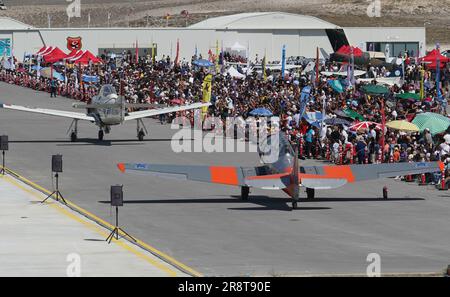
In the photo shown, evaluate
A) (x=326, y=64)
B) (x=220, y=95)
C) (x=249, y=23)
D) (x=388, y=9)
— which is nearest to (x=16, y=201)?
(x=220, y=95)

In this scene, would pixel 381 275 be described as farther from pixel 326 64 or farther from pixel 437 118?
pixel 326 64

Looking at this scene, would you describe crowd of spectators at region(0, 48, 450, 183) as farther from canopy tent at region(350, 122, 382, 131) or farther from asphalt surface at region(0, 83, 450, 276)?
asphalt surface at region(0, 83, 450, 276)

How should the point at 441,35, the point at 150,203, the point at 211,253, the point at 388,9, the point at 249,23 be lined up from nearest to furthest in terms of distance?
the point at 211,253 < the point at 150,203 < the point at 249,23 < the point at 441,35 < the point at 388,9

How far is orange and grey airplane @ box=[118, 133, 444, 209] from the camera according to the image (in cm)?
3922

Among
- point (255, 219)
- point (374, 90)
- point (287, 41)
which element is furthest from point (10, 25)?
point (255, 219)

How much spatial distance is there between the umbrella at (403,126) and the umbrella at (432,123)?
918 mm

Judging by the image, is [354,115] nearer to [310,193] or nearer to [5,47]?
[310,193]

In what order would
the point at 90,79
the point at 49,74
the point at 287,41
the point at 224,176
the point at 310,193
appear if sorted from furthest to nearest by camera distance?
the point at 287,41, the point at 49,74, the point at 90,79, the point at 310,193, the point at 224,176

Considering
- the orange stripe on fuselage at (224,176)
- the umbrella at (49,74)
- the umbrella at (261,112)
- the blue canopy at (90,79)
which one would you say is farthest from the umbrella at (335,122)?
the umbrella at (49,74)

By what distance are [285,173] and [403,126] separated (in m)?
11.9

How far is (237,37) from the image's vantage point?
117312 mm

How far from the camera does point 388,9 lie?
533 ft

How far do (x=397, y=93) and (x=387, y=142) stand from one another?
20.0 metres

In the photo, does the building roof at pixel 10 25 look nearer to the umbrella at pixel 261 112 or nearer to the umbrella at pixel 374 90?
the umbrella at pixel 374 90
